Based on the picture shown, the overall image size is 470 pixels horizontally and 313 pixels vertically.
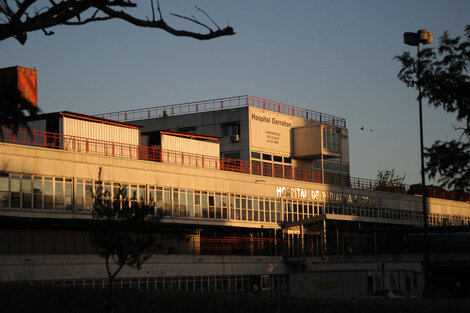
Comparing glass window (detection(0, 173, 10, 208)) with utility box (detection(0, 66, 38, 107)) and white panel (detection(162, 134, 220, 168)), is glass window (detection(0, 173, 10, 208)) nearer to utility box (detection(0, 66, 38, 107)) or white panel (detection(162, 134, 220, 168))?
utility box (detection(0, 66, 38, 107))

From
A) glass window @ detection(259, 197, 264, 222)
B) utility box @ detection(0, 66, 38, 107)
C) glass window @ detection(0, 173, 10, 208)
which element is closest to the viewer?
glass window @ detection(0, 173, 10, 208)

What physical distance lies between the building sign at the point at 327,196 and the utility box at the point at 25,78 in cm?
2289

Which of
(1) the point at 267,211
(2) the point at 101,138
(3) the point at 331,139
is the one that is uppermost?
(3) the point at 331,139

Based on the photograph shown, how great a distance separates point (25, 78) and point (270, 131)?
27521mm

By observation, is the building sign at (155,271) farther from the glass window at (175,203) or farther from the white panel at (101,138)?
the white panel at (101,138)

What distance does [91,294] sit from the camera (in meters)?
28.7

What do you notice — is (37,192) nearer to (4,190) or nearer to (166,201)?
(4,190)

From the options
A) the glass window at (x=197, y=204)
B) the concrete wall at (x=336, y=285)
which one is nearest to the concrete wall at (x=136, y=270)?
the glass window at (x=197, y=204)

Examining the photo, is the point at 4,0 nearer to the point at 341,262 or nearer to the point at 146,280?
the point at 146,280

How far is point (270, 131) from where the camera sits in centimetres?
7644

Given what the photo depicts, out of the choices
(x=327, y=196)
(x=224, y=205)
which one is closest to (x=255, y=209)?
(x=224, y=205)

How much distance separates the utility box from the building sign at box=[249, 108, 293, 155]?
2349 cm

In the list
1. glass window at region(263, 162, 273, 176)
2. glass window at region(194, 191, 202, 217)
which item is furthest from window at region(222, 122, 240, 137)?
glass window at region(194, 191, 202, 217)

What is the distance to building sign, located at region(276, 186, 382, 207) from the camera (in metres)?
67.8
